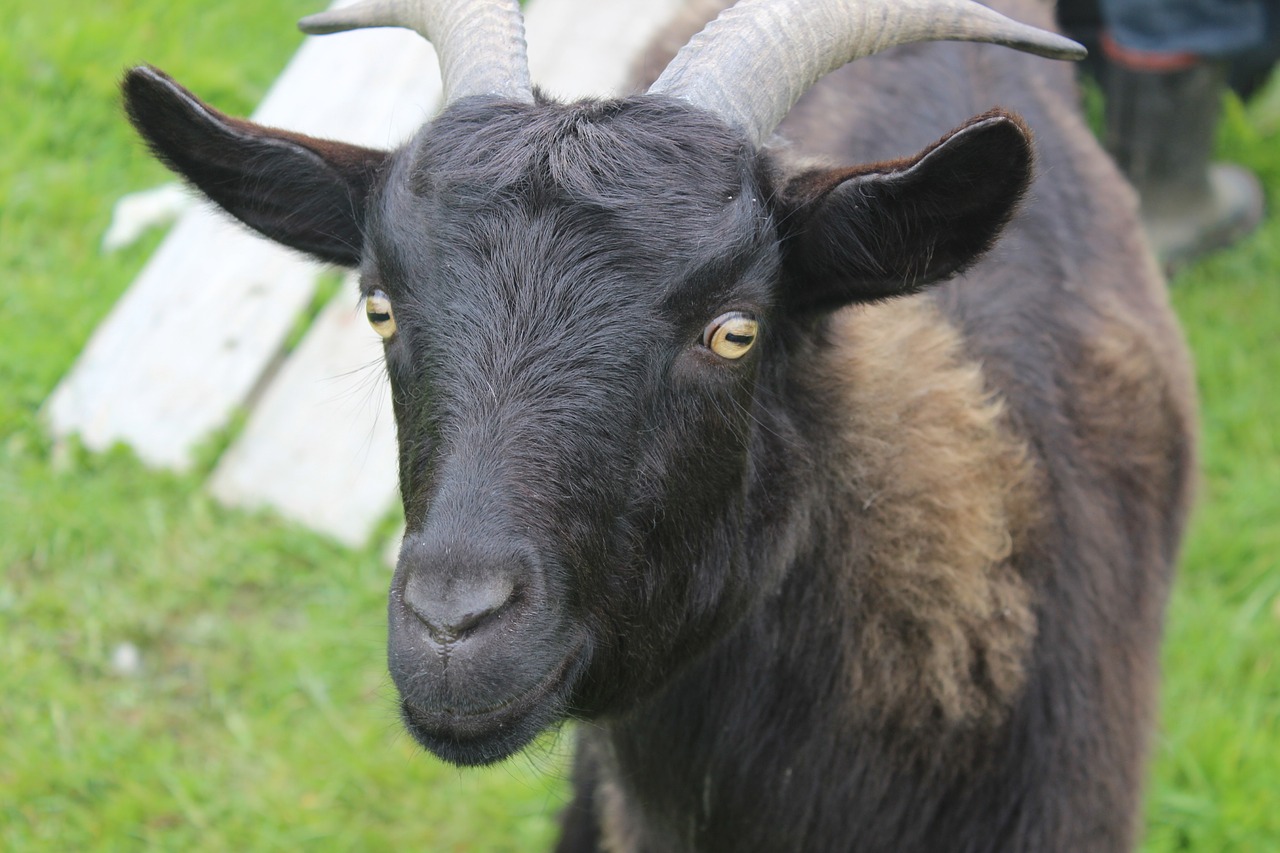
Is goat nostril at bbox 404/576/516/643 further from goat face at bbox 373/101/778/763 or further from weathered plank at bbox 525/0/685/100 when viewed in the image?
weathered plank at bbox 525/0/685/100

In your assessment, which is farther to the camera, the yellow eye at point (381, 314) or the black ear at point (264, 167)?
the black ear at point (264, 167)

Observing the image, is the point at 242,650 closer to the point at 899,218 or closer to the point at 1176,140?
the point at 899,218

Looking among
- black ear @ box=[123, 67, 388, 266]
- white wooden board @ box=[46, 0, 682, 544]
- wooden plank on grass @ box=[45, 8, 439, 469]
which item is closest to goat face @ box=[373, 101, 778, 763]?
black ear @ box=[123, 67, 388, 266]

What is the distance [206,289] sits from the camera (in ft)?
20.9

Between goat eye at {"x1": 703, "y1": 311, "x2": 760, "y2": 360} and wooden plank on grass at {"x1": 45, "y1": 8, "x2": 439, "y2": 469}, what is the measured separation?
3.68 metres

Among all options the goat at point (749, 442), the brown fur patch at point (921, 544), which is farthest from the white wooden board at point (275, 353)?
the brown fur patch at point (921, 544)

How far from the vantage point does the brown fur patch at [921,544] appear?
10.3 feet

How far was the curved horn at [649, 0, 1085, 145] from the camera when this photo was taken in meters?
2.76

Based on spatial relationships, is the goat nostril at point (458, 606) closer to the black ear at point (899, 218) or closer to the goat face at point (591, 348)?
the goat face at point (591, 348)

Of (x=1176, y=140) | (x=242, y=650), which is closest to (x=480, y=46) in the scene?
(x=242, y=650)

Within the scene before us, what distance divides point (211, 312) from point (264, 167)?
3457 millimetres

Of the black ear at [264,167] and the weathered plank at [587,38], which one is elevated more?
the black ear at [264,167]

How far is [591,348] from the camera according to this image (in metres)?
2.50

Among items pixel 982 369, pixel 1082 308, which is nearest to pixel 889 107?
pixel 1082 308
